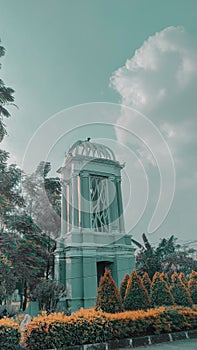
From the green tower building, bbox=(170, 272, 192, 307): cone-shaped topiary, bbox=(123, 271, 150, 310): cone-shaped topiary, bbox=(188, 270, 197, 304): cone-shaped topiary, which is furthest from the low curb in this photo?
the green tower building

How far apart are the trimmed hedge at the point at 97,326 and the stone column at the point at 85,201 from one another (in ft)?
22.4

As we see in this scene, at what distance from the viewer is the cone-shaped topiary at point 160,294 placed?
9625 millimetres

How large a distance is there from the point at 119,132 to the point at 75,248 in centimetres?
691

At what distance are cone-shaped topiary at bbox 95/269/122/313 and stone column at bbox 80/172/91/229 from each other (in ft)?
19.1

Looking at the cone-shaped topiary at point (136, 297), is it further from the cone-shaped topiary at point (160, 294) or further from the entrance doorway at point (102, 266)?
the entrance doorway at point (102, 266)

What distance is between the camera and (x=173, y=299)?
970 centimetres

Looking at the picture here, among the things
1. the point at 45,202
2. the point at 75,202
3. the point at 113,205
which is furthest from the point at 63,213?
the point at 45,202

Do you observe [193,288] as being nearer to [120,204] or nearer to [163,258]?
[120,204]

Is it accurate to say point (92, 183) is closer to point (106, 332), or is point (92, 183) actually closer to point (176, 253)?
point (106, 332)

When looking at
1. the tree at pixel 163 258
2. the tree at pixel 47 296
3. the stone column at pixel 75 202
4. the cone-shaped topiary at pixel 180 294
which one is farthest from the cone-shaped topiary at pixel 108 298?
the tree at pixel 163 258

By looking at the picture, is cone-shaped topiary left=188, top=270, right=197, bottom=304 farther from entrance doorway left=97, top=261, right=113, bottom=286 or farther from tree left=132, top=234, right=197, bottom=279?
tree left=132, top=234, right=197, bottom=279

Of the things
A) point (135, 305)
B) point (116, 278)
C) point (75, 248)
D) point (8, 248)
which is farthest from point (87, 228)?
point (135, 305)

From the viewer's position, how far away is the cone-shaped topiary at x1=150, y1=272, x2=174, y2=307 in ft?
31.6

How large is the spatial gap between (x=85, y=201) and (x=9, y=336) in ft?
30.7
